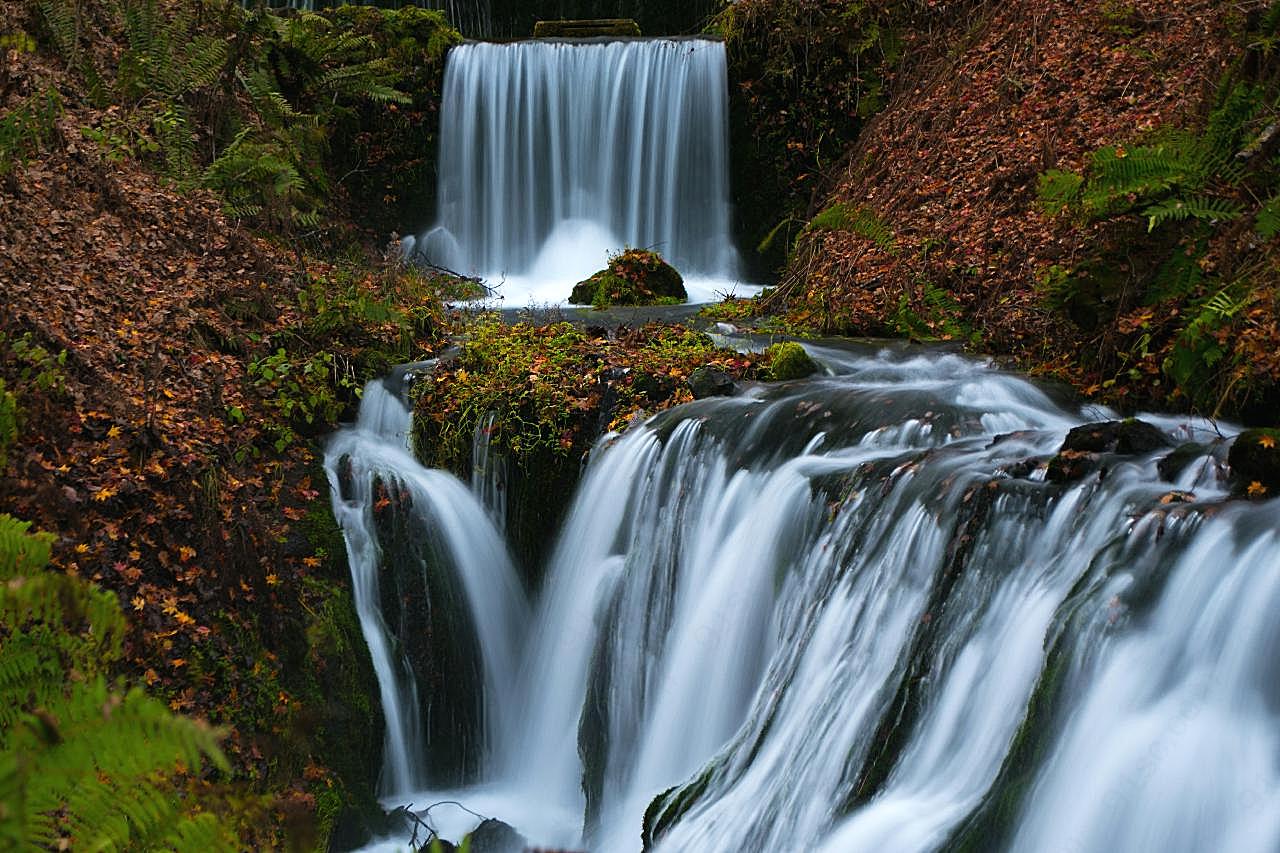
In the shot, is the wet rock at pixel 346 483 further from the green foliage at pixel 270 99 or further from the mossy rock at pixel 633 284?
the mossy rock at pixel 633 284

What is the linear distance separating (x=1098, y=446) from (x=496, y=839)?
3917 millimetres

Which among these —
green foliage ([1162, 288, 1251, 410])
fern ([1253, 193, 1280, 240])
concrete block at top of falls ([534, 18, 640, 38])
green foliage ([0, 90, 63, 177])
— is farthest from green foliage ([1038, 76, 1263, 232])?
concrete block at top of falls ([534, 18, 640, 38])

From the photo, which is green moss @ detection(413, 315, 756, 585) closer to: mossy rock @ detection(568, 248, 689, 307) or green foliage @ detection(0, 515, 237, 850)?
mossy rock @ detection(568, 248, 689, 307)

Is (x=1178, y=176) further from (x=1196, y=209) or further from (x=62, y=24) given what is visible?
(x=62, y=24)

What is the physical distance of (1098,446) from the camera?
5.87 m

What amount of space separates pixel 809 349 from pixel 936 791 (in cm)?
561

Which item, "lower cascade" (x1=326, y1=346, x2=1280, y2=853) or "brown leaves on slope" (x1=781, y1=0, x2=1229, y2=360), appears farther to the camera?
"brown leaves on slope" (x1=781, y1=0, x2=1229, y2=360)

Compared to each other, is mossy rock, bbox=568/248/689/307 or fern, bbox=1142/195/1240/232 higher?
fern, bbox=1142/195/1240/232

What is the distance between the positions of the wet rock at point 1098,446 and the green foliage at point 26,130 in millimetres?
7047

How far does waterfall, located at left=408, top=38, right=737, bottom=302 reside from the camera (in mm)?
16219

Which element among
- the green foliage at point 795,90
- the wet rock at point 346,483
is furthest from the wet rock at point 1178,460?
the green foliage at point 795,90

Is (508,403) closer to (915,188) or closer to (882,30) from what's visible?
(915,188)

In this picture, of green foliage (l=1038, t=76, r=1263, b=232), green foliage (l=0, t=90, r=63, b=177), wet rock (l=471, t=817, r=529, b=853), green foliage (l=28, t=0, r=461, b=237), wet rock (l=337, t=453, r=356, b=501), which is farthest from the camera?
green foliage (l=28, t=0, r=461, b=237)

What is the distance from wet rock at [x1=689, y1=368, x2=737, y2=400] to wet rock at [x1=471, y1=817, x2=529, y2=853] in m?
3.40
